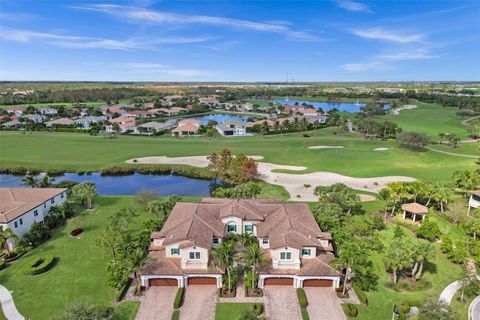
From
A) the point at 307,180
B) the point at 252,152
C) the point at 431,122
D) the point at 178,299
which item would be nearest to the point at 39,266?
the point at 178,299

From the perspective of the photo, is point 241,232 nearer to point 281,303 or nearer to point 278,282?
point 278,282

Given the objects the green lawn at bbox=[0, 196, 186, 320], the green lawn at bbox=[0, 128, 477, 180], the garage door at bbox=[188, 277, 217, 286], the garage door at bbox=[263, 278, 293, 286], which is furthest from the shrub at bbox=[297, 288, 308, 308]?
the green lawn at bbox=[0, 128, 477, 180]

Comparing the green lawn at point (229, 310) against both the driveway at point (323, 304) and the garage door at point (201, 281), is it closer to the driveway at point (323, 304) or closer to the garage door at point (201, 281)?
the garage door at point (201, 281)

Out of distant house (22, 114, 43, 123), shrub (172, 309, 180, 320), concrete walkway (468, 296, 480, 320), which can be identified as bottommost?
shrub (172, 309, 180, 320)

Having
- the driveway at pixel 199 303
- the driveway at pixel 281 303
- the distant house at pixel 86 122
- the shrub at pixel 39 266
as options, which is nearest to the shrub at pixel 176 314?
the driveway at pixel 199 303

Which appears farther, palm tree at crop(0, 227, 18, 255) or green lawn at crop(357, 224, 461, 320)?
palm tree at crop(0, 227, 18, 255)

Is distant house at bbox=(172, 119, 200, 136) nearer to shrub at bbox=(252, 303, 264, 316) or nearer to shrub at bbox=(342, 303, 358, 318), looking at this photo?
shrub at bbox=(252, 303, 264, 316)
